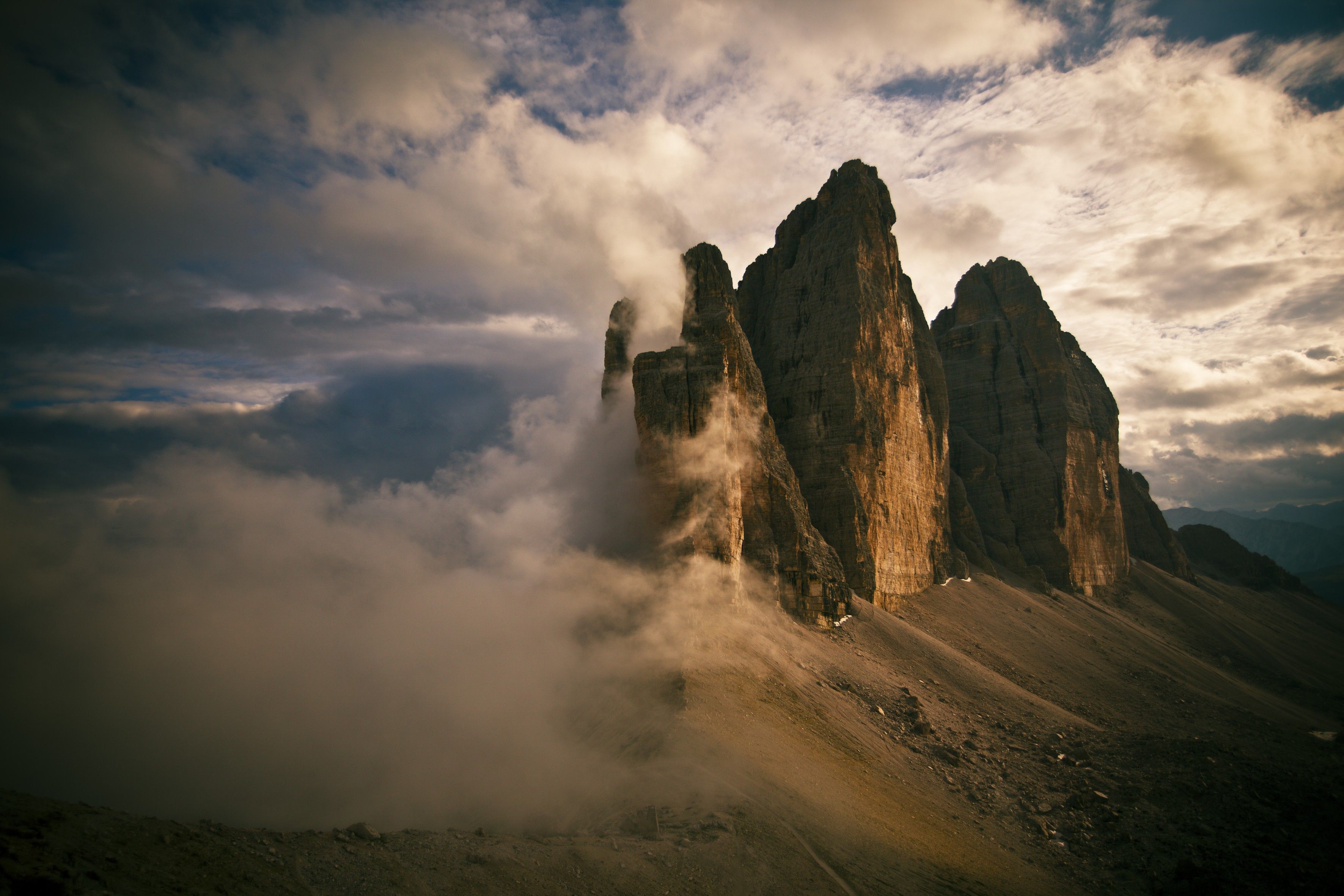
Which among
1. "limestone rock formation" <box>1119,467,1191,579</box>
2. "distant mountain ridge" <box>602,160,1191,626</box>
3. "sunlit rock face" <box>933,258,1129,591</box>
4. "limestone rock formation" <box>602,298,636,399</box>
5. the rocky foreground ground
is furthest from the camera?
"limestone rock formation" <box>1119,467,1191,579</box>

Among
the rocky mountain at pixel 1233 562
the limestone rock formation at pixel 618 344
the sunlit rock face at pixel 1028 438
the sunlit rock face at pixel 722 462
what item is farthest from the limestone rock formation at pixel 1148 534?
the limestone rock formation at pixel 618 344

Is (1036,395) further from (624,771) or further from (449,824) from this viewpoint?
(449,824)

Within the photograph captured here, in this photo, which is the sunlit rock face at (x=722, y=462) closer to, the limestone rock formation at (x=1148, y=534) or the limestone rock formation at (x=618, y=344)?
the limestone rock formation at (x=618, y=344)

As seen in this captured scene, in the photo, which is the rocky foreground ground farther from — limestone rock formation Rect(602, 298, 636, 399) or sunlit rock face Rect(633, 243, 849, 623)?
limestone rock formation Rect(602, 298, 636, 399)

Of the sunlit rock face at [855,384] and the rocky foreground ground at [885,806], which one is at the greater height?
the sunlit rock face at [855,384]

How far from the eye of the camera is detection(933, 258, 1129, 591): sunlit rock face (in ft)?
234

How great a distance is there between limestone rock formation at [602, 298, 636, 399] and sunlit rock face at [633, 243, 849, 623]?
15.3ft

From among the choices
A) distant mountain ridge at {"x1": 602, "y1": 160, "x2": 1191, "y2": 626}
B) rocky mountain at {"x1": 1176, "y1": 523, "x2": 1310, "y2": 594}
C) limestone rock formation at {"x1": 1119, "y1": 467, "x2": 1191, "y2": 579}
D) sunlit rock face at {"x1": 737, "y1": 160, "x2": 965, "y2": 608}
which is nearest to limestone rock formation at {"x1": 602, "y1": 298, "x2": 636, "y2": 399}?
distant mountain ridge at {"x1": 602, "y1": 160, "x2": 1191, "y2": 626}

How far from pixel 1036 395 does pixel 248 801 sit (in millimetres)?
84462

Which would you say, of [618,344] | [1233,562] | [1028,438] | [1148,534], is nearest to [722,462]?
[618,344]

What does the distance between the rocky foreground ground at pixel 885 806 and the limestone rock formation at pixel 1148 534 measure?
42750 mm

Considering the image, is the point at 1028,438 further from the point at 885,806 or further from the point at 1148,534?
the point at 885,806

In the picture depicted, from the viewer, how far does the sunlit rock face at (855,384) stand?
4888 cm

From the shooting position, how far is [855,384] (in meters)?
49.6
